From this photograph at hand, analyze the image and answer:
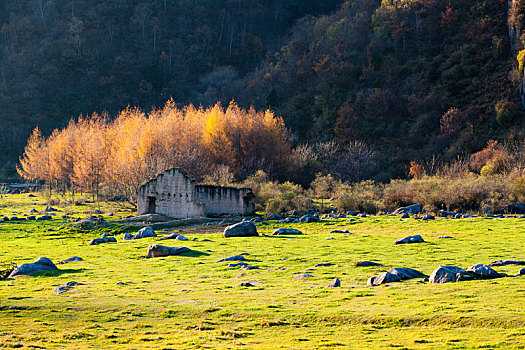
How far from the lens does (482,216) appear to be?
4066cm

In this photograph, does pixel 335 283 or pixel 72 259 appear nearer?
pixel 335 283

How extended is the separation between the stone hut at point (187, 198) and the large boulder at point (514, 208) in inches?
774

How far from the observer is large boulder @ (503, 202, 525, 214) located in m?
43.6

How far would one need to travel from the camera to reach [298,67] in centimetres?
11575

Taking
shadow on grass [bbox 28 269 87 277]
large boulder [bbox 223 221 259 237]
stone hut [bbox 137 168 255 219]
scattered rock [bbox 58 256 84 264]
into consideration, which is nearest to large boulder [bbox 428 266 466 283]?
shadow on grass [bbox 28 269 87 277]

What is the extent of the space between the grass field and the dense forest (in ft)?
167

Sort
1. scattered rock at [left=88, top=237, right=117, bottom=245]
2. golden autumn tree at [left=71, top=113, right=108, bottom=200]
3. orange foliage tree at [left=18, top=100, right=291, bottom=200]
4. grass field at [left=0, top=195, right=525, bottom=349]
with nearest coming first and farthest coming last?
grass field at [left=0, top=195, right=525, bottom=349] → scattered rock at [left=88, top=237, right=117, bottom=245] → orange foliage tree at [left=18, top=100, right=291, bottom=200] → golden autumn tree at [left=71, top=113, right=108, bottom=200]

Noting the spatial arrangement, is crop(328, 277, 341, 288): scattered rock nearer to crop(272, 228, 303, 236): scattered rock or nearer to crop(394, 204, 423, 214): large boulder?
crop(272, 228, 303, 236): scattered rock

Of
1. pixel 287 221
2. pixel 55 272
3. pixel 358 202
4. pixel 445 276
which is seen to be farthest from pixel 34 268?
pixel 358 202

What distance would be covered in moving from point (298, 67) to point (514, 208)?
2990 inches

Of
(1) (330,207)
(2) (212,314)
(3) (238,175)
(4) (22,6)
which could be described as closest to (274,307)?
(2) (212,314)

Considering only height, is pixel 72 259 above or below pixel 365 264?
below

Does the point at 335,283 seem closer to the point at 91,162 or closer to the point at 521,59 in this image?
the point at 91,162

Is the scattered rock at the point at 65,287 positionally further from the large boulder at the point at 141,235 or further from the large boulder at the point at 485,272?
the large boulder at the point at 141,235
